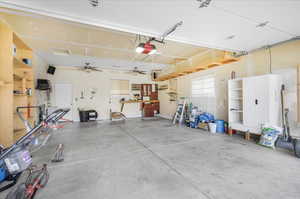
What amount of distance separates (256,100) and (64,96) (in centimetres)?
878

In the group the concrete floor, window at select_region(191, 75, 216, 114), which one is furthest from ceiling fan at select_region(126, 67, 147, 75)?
the concrete floor

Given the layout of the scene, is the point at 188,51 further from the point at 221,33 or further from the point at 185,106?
the point at 185,106

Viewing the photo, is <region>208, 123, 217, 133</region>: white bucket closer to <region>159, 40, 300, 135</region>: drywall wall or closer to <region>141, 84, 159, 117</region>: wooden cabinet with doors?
<region>159, 40, 300, 135</region>: drywall wall

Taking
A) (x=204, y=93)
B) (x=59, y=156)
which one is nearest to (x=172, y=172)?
(x=59, y=156)

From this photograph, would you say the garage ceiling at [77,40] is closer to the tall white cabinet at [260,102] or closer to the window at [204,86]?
the window at [204,86]

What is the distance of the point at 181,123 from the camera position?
252 inches

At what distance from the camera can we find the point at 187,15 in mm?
2373

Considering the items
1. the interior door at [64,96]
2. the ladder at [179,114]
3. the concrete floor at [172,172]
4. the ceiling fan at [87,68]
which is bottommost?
the concrete floor at [172,172]

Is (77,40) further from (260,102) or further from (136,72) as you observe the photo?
(260,102)

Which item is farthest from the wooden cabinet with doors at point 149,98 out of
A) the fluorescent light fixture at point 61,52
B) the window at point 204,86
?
the fluorescent light fixture at point 61,52

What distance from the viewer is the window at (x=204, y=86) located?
5487 millimetres

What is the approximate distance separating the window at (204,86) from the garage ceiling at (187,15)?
2463mm

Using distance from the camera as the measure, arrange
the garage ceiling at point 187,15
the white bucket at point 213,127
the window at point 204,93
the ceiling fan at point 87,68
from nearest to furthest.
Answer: the garage ceiling at point 187,15 → the white bucket at point 213,127 → the window at point 204,93 → the ceiling fan at point 87,68

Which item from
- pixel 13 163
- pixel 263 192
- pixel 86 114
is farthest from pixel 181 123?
pixel 13 163
